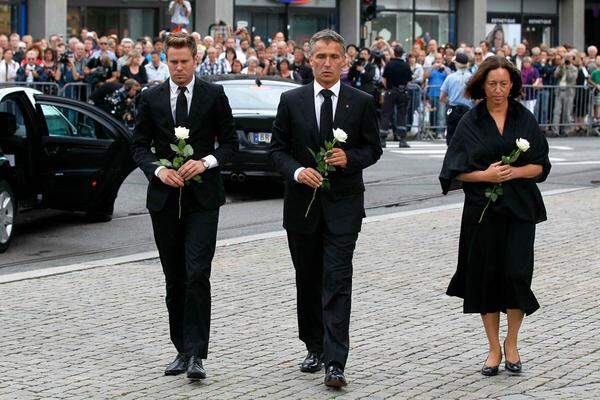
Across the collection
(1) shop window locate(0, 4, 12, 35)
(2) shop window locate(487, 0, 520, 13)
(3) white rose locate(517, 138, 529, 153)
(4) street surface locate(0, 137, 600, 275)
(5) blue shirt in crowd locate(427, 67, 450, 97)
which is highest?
(2) shop window locate(487, 0, 520, 13)

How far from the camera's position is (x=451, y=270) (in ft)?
37.5

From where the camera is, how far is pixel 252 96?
17.9m

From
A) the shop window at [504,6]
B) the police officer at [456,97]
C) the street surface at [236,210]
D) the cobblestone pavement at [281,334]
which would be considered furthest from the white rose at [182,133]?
the shop window at [504,6]

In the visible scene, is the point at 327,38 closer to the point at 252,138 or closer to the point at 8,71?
the point at 252,138

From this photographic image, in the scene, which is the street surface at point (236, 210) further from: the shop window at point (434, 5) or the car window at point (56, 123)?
the shop window at point (434, 5)

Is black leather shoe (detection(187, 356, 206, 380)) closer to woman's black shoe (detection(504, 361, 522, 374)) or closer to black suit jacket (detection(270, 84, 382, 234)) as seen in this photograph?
black suit jacket (detection(270, 84, 382, 234))

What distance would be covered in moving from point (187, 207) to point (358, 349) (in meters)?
1.54

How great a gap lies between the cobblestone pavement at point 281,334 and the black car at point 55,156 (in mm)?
1915

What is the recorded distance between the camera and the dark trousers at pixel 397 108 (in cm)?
2561

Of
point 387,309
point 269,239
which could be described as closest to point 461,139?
point 387,309

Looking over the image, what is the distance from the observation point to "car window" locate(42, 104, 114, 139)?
14062 mm

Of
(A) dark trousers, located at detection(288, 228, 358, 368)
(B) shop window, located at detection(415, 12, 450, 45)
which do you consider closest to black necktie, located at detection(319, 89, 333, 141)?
(A) dark trousers, located at detection(288, 228, 358, 368)

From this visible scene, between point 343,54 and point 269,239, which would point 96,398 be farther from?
point 269,239

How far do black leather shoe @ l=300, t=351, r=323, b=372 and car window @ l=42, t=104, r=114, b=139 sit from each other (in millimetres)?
6998
